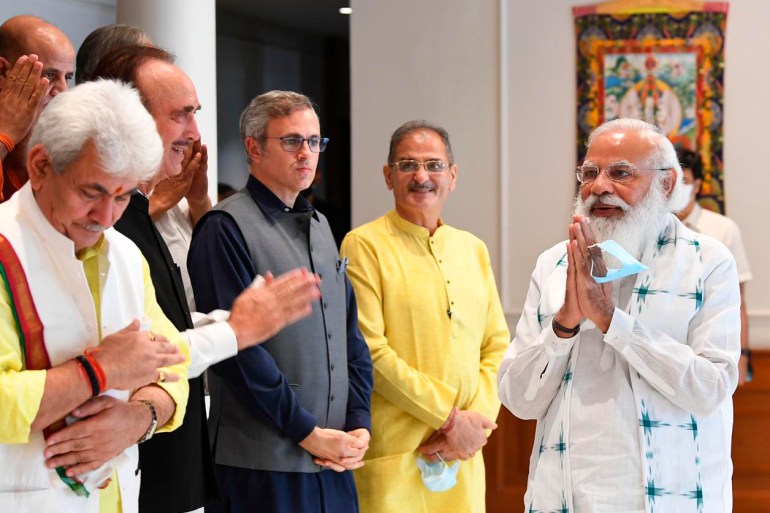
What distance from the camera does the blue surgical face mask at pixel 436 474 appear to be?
339cm

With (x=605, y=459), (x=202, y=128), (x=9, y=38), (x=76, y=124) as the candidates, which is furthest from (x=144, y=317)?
(x=202, y=128)

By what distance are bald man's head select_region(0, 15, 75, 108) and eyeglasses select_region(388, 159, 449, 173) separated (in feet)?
4.51

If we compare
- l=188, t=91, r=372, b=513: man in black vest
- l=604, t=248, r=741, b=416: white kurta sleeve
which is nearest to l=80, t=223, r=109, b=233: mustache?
l=188, t=91, r=372, b=513: man in black vest

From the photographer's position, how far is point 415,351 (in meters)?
3.45

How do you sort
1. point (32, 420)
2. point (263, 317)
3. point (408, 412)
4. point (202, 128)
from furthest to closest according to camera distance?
point (202, 128)
point (408, 412)
point (263, 317)
point (32, 420)

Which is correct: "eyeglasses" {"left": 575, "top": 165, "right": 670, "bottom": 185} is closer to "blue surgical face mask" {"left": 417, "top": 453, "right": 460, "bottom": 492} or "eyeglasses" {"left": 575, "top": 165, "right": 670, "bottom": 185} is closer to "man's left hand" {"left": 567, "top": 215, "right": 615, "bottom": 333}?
"man's left hand" {"left": 567, "top": 215, "right": 615, "bottom": 333}

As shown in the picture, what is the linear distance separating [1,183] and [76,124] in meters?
0.46

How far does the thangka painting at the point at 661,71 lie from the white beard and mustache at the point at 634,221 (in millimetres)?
2769

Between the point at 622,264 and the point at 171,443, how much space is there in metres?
1.10

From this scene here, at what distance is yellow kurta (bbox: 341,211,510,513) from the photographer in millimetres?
3375

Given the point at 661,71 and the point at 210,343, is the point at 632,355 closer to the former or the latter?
the point at 210,343

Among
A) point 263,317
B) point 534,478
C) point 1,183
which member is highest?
point 1,183

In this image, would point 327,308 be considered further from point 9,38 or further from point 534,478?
point 9,38

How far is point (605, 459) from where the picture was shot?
243 cm
